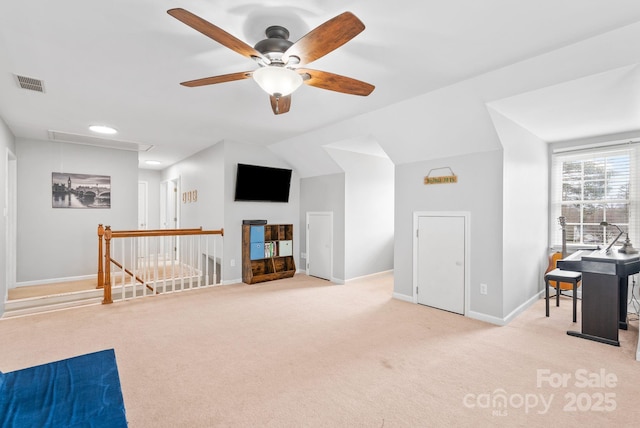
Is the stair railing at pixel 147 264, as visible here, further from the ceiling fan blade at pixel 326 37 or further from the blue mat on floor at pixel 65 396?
the ceiling fan blade at pixel 326 37

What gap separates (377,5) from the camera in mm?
1936

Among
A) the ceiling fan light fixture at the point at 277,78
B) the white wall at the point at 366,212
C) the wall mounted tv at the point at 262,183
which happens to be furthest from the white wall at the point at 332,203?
the ceiling fan light fixture at the point at 277,78

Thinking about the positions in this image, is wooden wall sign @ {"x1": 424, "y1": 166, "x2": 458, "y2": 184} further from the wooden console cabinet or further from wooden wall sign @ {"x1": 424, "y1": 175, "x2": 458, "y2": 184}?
the wooden console cabinet

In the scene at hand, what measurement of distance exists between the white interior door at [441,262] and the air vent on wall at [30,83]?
15.2 feet

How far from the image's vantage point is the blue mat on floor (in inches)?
50.9

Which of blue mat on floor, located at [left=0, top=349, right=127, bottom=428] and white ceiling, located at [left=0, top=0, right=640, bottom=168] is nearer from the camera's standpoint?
blue mat on floor, located at [left=0, top=349, right=127, bottom=428]

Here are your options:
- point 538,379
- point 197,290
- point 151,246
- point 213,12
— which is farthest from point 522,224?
point 151,246

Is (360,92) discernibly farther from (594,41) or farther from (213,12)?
(594,41)

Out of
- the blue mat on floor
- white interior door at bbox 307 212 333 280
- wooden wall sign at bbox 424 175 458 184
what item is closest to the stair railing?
white interior door at bbox 307 212 333 280

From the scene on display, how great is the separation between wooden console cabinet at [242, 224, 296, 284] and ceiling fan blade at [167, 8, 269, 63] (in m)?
3.91

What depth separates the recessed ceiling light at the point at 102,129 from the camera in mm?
4602

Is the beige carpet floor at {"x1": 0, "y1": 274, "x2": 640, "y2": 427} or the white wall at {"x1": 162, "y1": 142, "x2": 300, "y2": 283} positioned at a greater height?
the white wall at {"x1": 162, "y1": 142, "x2": 300, "y2": 283}

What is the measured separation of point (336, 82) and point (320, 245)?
4033 millimetres

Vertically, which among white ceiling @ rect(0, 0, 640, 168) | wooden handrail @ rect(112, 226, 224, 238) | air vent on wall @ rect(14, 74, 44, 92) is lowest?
wooden handrail @ rect(112, 226, 224, 238)
